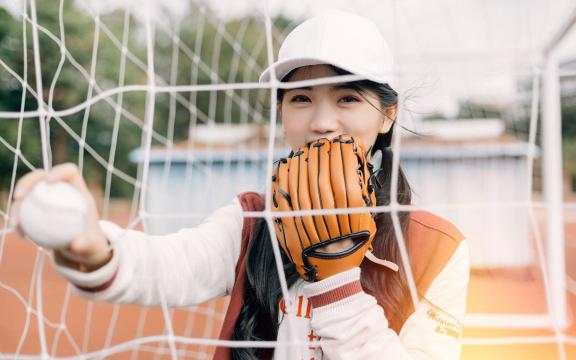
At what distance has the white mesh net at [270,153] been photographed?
77 centimetres

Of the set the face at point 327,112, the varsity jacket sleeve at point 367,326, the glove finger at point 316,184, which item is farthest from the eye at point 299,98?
the varsity jacket sleeve at point 367,326

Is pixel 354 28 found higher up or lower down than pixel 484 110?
lower down

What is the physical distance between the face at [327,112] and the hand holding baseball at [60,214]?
304mm

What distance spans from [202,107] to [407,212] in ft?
32.8

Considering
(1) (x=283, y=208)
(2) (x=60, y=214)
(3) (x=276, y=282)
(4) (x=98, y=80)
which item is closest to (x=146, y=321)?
(3) (x=276, y=282)

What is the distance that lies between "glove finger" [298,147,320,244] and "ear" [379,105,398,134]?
0.19 meters

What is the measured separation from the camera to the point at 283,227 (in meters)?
0.67

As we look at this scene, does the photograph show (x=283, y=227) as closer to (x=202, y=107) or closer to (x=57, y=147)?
(x=57, y=147)

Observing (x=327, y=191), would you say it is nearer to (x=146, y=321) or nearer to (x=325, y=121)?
(x=325, y=121)

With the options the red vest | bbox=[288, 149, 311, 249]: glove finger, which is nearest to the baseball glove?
bbox=[288, 149, 311, 249]: glove finger

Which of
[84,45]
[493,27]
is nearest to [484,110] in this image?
[493,27]

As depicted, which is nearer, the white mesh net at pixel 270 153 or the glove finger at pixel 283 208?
the glove finger at pixel 283 208

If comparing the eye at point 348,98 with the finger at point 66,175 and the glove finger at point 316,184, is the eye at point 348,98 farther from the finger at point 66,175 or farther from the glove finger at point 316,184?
the finger at point 66,175

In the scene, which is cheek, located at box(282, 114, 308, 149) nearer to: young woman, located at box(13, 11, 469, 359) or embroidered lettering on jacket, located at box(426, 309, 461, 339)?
young woman, located at box(13, 11, 469, 359)
